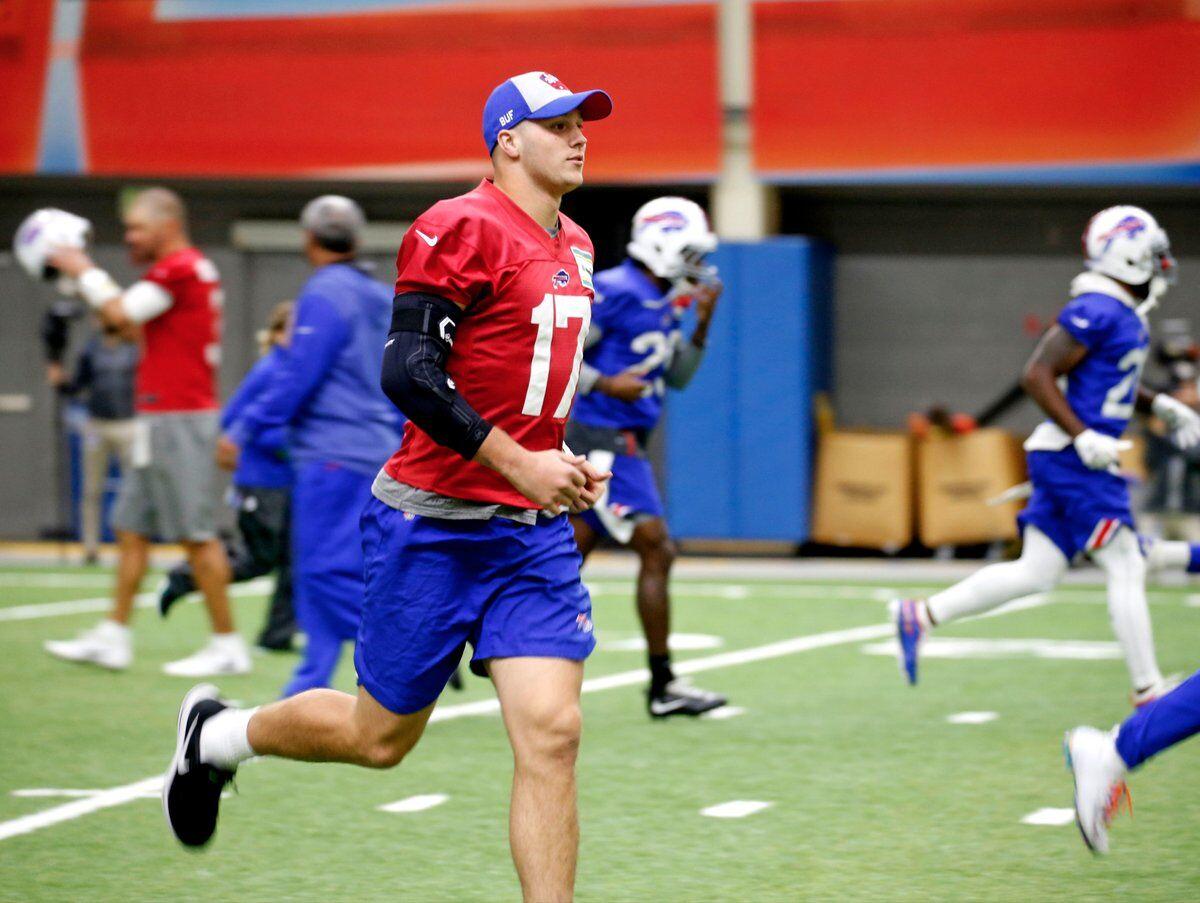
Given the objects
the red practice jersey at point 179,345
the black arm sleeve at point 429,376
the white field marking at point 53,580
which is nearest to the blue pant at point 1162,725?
the black arm sleeve at point 429,376

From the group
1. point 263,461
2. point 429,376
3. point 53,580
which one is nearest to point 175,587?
point 263,461

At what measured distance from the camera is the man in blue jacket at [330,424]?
8.58 m

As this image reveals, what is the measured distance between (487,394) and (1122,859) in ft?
8.57

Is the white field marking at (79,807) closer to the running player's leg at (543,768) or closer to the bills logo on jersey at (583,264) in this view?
the running player's leg at (543,768)

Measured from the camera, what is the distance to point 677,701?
29.7ft

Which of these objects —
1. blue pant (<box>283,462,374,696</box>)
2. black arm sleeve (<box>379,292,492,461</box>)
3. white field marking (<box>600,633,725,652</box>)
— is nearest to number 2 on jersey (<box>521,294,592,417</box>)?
black arm sleeve (<box>379,292,492,461</box>)

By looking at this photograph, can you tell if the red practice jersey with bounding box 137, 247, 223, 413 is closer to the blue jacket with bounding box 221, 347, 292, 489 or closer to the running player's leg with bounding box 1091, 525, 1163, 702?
the blue jacket with bounding box 221, 347, 292, 489

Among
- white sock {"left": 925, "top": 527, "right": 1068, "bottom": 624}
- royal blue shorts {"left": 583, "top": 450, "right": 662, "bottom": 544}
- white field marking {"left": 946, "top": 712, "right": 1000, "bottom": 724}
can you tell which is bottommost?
white field marking {"left": 946, "top": 712, "right": 1000, "bottom": 724}

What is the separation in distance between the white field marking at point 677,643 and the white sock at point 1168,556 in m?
3.27

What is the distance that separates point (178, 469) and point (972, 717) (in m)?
3.97

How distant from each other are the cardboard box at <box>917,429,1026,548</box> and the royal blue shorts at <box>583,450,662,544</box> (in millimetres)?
8511

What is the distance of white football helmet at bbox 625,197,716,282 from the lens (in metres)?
9.12

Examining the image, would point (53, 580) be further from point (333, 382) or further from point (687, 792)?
point (687, 792)

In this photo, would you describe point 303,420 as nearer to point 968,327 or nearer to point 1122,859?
point 1122,859
